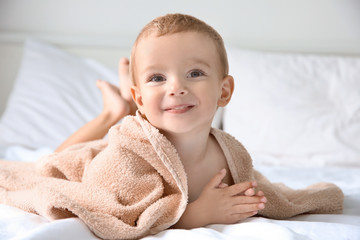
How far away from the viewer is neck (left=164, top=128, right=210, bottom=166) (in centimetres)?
95

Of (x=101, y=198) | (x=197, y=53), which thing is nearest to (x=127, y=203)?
(x=101, y=198)

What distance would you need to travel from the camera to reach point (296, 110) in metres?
1.89

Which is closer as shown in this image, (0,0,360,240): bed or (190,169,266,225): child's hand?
(190,169,266,225): child's hand

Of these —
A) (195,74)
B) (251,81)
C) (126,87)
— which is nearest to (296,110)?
(251,81)

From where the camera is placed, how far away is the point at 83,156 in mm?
1141

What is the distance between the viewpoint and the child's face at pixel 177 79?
2.84 ft

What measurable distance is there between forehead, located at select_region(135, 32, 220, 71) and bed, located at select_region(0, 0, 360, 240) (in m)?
0.56

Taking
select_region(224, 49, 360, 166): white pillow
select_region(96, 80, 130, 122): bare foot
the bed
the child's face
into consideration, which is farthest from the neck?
select_region(224, 49, 360, 166): white pillow

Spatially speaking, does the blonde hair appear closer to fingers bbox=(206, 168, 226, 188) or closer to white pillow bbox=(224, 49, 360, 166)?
fingers bbox=(206, 168, 226, 188)

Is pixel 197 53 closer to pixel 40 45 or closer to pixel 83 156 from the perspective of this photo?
pixel 83 156

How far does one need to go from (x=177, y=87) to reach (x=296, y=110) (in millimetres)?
1145

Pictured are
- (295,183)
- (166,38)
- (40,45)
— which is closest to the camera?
(166,38)

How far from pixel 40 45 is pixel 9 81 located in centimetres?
30

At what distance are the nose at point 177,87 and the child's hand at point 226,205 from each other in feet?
0.70
